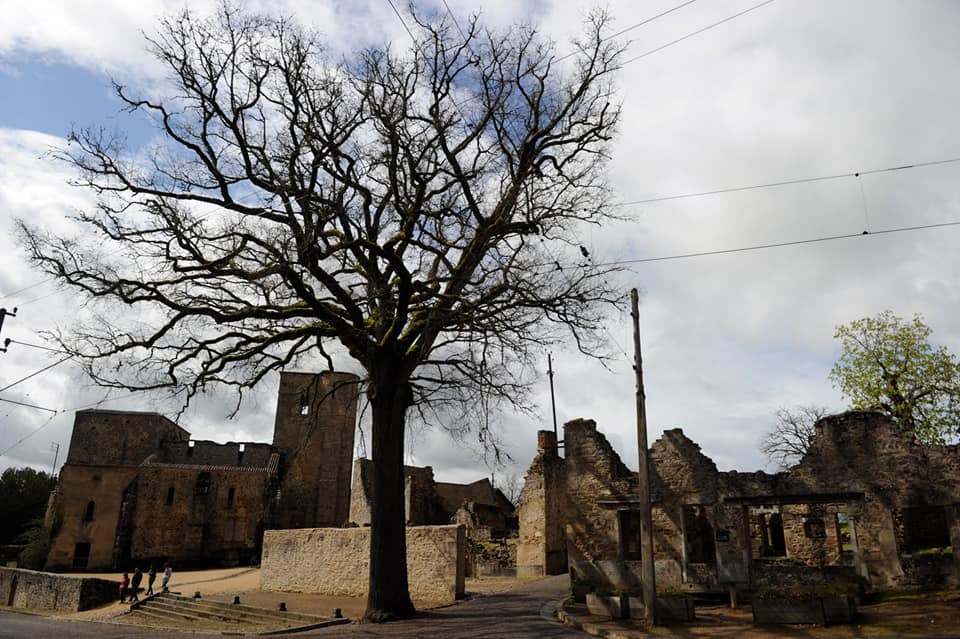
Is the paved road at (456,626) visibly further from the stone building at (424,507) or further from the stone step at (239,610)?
the stone building at (424,507)

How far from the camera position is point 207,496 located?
42.8 m

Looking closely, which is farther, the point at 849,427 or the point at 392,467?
the point at 849,427

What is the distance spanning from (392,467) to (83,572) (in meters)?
33.7

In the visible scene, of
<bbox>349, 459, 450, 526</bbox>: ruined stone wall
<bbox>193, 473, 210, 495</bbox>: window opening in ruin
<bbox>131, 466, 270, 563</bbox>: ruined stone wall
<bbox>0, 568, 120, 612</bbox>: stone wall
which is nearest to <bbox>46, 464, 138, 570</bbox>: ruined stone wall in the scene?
<bbox>131, 466, 270, 563</bbox>: ruined stone wall

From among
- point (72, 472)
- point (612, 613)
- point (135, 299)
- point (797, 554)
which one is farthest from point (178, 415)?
point (72, 472)

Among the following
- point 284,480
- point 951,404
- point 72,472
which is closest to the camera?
point 951,404

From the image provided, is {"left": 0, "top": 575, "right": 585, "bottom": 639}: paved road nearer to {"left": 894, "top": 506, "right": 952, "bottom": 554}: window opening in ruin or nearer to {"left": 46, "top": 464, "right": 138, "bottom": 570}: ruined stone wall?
{"left": 894, "top": 506, "right": 952, "bottom": 554}: window opening in ruin

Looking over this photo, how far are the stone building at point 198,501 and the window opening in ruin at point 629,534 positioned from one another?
17.6 metres

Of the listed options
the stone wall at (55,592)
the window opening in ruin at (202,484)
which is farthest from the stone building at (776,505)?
the window opening in ruin at (202,484)

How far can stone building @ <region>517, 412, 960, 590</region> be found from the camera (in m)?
16.8

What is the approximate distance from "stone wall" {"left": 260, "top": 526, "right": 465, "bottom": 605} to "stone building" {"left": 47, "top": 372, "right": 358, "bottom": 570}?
10428 millimetres

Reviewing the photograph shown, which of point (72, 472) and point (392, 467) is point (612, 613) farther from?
point (72, 472)

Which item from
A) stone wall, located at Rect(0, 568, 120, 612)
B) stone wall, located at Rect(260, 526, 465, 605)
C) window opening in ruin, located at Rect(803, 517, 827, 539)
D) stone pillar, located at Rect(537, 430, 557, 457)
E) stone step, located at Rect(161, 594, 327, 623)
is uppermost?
stone pillar, located at Rect(537, 430, 557, 457)

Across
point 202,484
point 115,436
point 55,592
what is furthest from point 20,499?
point 55,592
